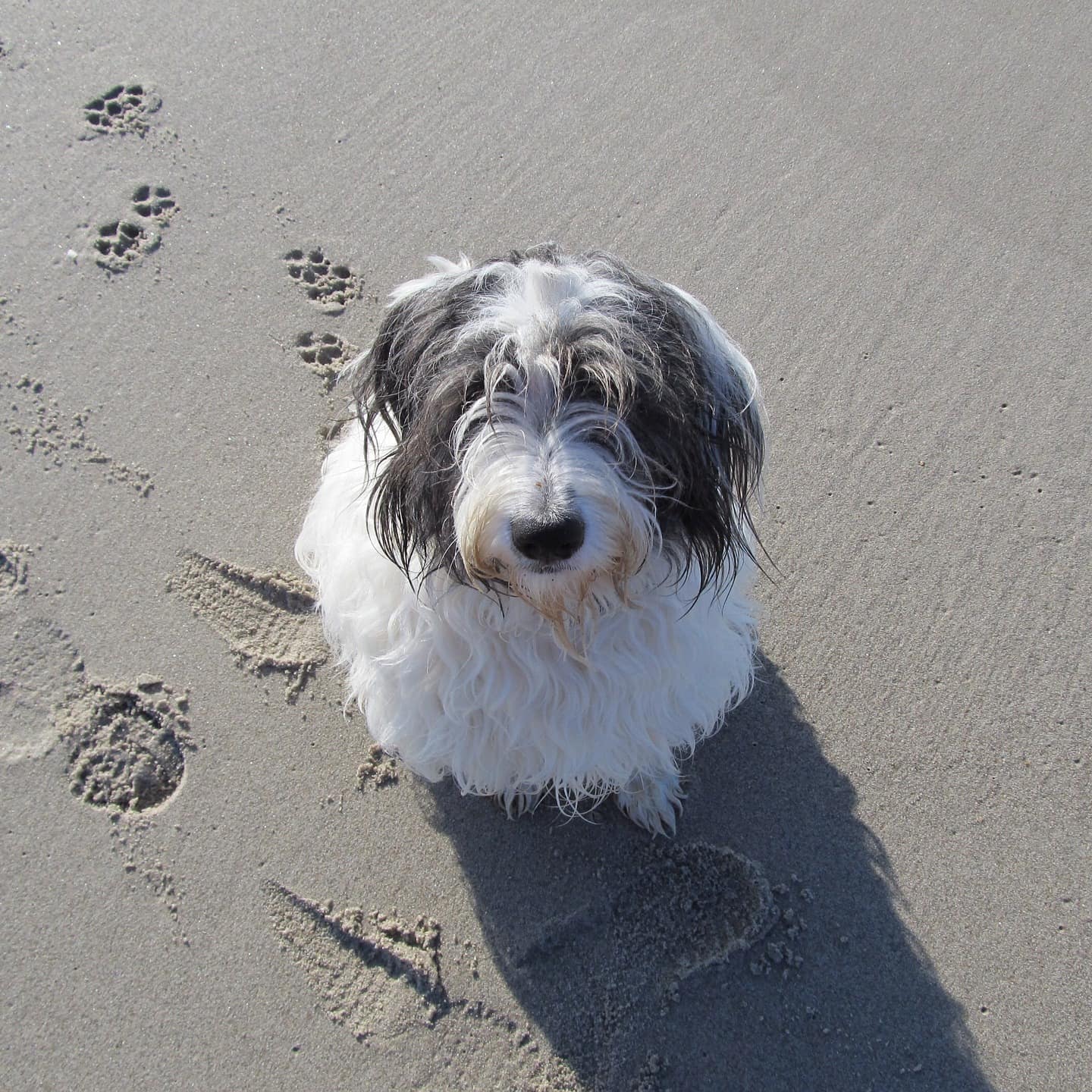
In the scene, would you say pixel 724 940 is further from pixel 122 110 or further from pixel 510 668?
pixel 122 110

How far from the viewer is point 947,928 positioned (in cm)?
277

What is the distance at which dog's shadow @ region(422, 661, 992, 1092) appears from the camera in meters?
2.59

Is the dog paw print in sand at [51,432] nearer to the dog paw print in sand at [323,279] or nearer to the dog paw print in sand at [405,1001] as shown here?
the dog paw print in sand at [323,279]

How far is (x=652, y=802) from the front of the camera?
9.36 feet

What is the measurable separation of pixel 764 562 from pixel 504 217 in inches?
77.9

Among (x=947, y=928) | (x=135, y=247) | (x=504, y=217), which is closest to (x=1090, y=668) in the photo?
(x=947, y=928)

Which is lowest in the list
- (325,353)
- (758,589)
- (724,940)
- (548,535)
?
(724,940)

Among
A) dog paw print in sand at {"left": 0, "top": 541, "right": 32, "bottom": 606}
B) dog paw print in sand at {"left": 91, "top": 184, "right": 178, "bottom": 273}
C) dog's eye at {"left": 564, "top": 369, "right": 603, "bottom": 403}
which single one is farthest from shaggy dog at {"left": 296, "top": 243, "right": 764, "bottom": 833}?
dog paw print in sand at {"left": 91, "top": 184, "right": 178, "bottom": 273}

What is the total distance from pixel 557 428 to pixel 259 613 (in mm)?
1850

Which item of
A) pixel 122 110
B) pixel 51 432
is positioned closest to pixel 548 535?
pixel 51 432

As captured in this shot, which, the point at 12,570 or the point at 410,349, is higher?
the point at 410,349

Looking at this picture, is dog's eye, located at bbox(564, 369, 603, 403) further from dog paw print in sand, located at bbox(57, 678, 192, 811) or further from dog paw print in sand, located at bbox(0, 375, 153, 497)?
dog paw print in sand, located at bbox(0, 375, 153, 497)

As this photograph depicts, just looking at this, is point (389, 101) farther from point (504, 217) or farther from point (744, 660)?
point (744, 660)

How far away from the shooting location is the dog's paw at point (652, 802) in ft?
9.28
